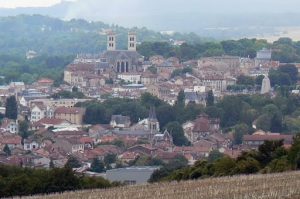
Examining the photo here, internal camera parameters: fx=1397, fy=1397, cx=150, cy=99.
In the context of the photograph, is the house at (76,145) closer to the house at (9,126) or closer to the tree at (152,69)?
the house at (9,126)

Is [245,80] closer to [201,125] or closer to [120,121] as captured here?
[120,121]

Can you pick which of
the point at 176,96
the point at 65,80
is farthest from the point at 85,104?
the point at 65,80

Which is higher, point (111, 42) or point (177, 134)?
point (177, 134)

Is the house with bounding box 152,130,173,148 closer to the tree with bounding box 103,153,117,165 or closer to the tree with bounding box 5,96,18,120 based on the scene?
the tree with bounding box 103,153,117,165

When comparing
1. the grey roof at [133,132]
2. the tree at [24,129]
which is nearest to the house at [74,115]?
the tree at [24,129]

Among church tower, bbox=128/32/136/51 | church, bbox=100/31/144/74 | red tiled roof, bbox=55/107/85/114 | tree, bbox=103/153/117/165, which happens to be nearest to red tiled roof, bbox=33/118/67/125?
red tiled roof, bbox=55/107/85/114

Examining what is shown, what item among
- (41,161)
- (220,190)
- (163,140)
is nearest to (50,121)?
(163,140)
